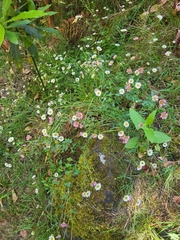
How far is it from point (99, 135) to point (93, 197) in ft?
1.45

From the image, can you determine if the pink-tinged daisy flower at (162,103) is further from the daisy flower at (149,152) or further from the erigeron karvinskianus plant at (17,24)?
the erigeron karvinskianus plant at (17,24)

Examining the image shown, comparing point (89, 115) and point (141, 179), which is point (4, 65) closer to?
point (89, 115)

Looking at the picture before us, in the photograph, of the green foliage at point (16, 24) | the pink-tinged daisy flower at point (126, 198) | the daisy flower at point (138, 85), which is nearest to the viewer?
the green foliage at point (16, 24)

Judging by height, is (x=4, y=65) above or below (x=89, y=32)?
below

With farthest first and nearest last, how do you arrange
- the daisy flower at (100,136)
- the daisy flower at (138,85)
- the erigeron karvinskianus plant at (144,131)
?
1. the daisy flower at (138,85)
2. the daisy flower at (100,136)
3. the erigeron karvinskianus plant at (144,131)

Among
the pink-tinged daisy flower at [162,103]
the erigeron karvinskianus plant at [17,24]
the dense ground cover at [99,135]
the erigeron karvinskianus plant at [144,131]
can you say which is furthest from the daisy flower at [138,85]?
the erigeron karvinskianus plant at [17,24]

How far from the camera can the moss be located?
1.64 metres

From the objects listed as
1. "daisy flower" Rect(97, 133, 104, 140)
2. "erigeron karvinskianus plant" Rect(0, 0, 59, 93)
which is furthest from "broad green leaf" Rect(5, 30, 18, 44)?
"daisy flower" Rect(97, 133, 104, 140)

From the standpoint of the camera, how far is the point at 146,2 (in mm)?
2520

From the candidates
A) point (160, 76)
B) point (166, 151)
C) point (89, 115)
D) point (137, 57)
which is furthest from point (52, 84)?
point (166, 151)

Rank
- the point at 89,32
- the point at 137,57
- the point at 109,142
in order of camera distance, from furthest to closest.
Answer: the point at 89,32, the point at 137,57, the point at 109,142

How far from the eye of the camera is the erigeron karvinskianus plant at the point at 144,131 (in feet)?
5.05

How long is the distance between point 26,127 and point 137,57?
4.01 feet

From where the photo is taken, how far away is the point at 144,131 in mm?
1595
